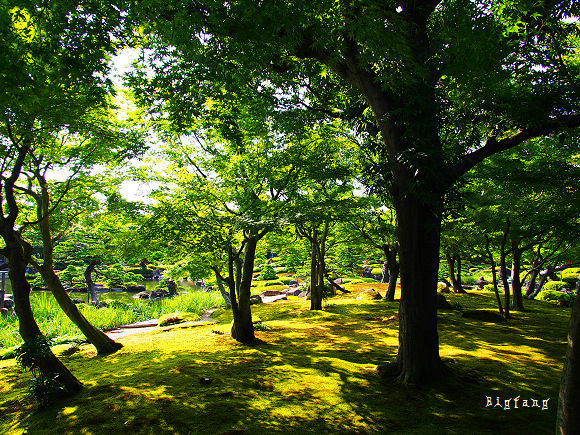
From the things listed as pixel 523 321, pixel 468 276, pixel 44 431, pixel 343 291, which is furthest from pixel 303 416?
pixel 468 276

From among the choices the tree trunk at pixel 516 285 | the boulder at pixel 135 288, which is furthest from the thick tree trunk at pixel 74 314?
the boulder at pixel 135 288

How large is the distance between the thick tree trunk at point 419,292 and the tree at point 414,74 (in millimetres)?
13

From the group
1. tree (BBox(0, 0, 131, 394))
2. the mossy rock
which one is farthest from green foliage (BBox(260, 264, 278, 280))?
tree (BBox(0, 0, 131, 394))

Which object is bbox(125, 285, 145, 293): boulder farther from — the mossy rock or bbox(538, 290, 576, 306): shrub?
bbox(538, 290, 576, 306): shrub

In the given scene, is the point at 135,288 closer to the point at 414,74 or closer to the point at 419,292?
the point at 419,292

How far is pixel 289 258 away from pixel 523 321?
11.7 m

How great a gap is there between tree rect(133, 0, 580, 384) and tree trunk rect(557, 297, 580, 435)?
1.91 meters

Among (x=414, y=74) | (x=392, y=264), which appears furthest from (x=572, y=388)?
(x=392, y=264)

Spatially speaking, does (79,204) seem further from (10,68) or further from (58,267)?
(58,267)

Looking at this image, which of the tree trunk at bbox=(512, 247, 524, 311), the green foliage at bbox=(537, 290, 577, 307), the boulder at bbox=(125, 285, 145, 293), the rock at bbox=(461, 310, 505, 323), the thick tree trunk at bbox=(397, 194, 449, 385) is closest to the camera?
the thick tree trunk at bbox=(397, 194, 449, 385)

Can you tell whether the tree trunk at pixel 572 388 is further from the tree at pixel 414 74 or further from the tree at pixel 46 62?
the tree at pixel 46 62

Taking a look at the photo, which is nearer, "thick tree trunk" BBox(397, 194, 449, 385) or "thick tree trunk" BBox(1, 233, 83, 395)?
"thick tree trunk" BBox(1, 233, 83, 395)

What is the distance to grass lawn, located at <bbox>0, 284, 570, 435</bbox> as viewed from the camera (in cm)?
323

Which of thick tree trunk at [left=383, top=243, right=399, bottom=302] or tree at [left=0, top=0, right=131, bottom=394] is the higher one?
tree at [left=0, top=0, right=131, bottom=394]
